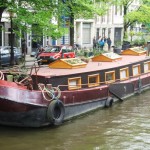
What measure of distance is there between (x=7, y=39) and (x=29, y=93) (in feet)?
81.1

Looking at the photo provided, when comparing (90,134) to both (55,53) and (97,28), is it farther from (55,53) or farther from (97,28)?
(97,28)

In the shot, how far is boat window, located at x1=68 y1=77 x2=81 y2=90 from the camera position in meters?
15.2

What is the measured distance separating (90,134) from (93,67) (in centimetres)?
483

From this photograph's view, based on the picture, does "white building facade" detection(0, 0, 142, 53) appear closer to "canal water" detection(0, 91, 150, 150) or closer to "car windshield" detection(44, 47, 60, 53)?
"car windshield" detection(44, 47, 60, 53)

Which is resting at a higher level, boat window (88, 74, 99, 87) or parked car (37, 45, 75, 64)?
parked car (37, 45, 75, 64)

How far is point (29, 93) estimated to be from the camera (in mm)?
13094

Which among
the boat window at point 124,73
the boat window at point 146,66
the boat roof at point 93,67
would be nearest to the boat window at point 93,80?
the boat roof at point 93,67

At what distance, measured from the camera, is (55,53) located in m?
29.2

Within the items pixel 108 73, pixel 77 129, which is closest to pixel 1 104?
pixel 77 129

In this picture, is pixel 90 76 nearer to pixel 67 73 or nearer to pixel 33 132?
pixel 67 73

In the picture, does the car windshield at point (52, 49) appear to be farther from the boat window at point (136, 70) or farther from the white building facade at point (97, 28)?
the white building facade at point (97, 28)

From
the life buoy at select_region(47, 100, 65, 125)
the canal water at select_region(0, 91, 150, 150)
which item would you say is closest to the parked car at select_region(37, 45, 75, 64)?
the canal water at select_region(0, 91, 150, 150)

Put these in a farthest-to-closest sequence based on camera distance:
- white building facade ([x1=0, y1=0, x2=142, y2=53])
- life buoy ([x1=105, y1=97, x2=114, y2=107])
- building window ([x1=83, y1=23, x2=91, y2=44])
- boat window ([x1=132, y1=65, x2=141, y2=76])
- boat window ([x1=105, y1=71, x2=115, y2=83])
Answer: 1. building window ([x1=83, y1=23, x2=91, y2=44])
2. white building facade ([x1=0, y1=0, x2=142, y2=53])
3. boat window ([x1=132, y1=65, x2=141, y2=76])
4. boat window ([x1=105, y1=71, x2=115, y2=83])
5. life buoy ([x1=105, y1=97, x2=114, y2=107])

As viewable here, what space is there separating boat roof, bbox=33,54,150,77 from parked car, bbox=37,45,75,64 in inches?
279
